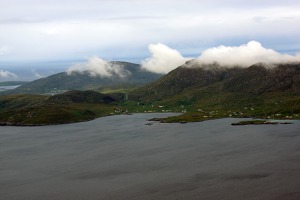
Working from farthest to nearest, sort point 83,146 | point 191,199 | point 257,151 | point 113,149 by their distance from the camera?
point 83,146
point 113,149
point 257,151
point 191,199

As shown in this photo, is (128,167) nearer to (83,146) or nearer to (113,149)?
(113,149)

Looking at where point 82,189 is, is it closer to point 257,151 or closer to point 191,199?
point 191,199

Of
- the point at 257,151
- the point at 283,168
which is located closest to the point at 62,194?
the point at 283,168

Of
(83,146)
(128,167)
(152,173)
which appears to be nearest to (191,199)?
(152,173)

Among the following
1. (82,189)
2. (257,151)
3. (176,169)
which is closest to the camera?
(82,189)

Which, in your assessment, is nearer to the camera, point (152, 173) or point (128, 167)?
point (152, 173)

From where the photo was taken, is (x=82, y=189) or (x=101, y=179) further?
(x=101, y=179)
